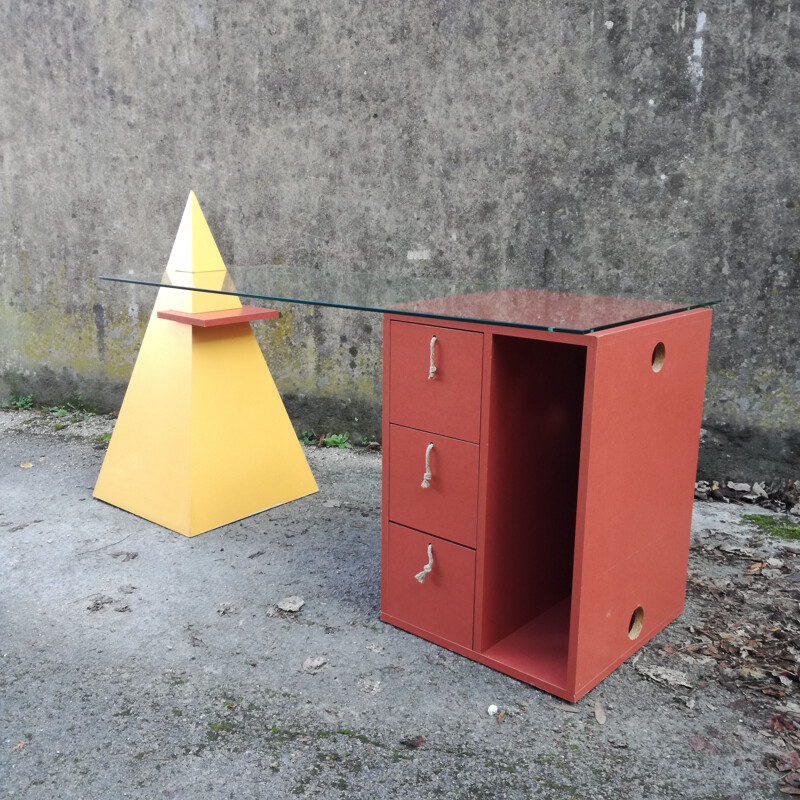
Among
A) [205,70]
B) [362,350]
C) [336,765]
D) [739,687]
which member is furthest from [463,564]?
[205,70]

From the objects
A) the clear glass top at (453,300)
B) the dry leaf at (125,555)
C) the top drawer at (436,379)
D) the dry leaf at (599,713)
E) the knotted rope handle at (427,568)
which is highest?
the clear glass top at (453,300)

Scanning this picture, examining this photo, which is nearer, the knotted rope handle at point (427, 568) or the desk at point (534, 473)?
the desk at point (534, 473)

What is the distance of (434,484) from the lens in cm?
263

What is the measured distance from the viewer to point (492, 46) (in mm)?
4051

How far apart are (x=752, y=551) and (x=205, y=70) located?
3984mm

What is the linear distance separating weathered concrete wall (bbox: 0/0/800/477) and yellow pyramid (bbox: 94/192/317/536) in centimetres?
99

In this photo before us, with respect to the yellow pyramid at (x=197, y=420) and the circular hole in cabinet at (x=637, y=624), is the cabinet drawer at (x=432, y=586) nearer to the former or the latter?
the circular hole in cabinet at (x=637, y=624)

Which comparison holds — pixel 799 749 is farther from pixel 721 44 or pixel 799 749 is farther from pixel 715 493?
pixel 721 44

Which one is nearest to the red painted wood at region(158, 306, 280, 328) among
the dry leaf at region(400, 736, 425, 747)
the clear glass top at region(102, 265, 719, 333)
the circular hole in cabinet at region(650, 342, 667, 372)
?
the clear glass top at region(102, 265, 719, 333)

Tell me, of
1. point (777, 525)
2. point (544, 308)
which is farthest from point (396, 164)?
point (777, 525)

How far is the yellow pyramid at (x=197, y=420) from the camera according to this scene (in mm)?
3631

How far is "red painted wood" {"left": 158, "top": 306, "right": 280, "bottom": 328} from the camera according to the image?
11.6 feet

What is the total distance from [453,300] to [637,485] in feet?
2.88

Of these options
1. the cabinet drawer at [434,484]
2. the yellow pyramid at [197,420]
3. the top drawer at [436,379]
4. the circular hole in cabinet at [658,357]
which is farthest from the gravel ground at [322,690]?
the circular hole in cabinet at [658,357]
